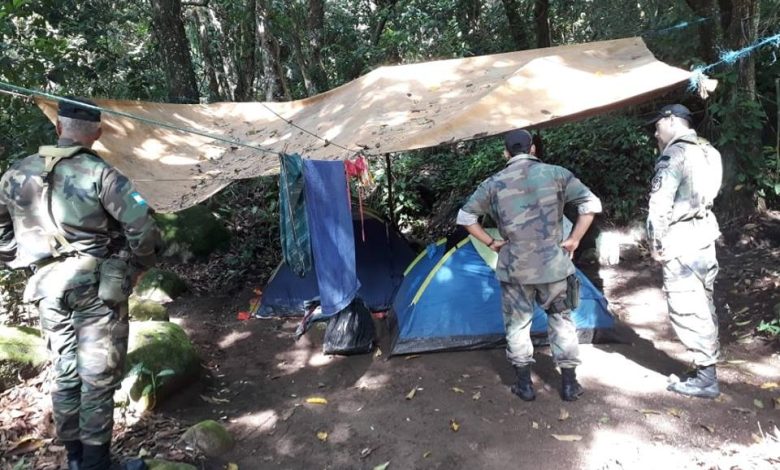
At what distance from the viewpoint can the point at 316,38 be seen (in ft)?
28.5

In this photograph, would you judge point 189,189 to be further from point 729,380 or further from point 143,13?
point 143,13

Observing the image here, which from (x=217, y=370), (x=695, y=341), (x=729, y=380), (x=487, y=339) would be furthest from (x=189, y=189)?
(x=729, y=380)

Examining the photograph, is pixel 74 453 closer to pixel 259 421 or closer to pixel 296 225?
pixel 259 421

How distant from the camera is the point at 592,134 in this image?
673cm

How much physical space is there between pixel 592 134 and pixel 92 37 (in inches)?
248

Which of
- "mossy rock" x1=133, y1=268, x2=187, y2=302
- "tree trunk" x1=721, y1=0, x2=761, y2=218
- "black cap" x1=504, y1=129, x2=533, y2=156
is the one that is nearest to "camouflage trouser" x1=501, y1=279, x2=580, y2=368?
"black cap" x1=504, y1=129, x2=533, y2=156

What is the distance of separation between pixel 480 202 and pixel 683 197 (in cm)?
111

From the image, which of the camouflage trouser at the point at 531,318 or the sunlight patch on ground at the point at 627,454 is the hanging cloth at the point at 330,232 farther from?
the sunlight patch on ground at the point at 627,454

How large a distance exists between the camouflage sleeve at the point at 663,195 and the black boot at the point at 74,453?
3.16m

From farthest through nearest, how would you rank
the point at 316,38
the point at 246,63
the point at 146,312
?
the point at 246,63, the point at 316,38, the point at 146,312

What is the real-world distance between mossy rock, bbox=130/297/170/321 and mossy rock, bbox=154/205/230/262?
7.66ft

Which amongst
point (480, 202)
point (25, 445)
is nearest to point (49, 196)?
point (25, 445)

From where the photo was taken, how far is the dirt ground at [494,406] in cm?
279

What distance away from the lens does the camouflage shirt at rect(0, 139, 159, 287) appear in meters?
2.42
